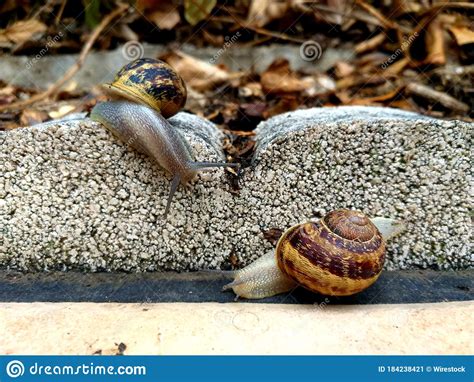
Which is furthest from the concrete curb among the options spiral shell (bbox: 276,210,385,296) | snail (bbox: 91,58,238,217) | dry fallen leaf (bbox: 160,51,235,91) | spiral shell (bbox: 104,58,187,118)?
dry fallen leaf (bbox: 160,51,235,91)

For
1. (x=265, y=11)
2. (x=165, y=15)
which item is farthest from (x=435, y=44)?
(x=165, y=15)

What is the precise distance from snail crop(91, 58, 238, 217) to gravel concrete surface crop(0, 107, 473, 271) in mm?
58

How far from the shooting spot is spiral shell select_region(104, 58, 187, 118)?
1.74 m

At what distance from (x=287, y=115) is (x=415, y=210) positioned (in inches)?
29.2

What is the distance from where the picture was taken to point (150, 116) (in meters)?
1.71

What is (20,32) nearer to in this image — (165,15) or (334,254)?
(165,15)

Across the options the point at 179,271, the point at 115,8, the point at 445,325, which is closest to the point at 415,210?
the point at 445,325

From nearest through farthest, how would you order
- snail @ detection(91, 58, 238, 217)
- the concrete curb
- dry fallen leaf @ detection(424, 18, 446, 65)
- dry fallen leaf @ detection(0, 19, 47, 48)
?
the concrete curb → snail @ detection(91, 58, 238, 217) → dry fallen leaf @ detection(424, 18, 446, 65) → dry fallen leaf @ detection(0, 19, 47, 48)

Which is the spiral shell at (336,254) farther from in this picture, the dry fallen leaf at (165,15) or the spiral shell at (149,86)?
the dry fallen leaf at (165,15)

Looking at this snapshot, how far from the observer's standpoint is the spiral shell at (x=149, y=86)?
5.69ft

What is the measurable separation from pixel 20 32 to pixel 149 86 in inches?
76.4

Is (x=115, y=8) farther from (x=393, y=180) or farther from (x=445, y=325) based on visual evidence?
(x=445, y=325)

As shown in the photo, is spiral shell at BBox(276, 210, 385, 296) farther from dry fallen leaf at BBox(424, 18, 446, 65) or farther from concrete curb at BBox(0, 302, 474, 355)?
dry fallen leaf at BBox(424, 18, 446, 65)

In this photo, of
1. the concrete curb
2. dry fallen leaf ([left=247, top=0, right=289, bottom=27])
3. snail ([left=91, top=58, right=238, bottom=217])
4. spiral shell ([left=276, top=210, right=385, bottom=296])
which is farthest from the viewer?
dry fallen leaf ([left=247, top=0, right=289, bottom=27])
